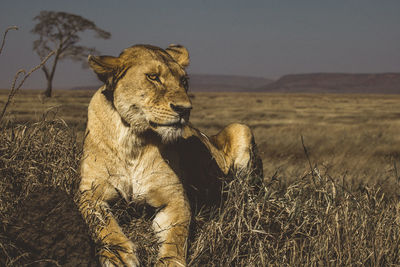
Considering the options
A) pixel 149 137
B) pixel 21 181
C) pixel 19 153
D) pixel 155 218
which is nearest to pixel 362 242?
pixel 155 218

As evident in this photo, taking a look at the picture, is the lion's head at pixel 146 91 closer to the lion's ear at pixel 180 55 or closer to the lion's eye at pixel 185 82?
the lion's eye at pixel 185 82

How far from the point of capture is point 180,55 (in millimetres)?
3717

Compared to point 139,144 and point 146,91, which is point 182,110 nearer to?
point 146,91

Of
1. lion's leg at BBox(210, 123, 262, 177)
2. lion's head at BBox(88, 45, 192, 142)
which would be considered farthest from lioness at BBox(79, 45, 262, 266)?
lion's leg at BBox(210, 123, 262, 177)

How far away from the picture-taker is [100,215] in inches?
114

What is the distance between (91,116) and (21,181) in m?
0.90

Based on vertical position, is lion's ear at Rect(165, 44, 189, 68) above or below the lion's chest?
above

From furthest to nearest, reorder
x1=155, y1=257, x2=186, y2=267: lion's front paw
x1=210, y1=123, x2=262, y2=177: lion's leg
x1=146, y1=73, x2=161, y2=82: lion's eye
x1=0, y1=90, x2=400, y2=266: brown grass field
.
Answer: x1=210, y1=123, x2=262, y2=177: lion's leg → x1=146, y1=73, x2=161, y2=82: lion's eye → x1=155, y1=257, x2=186, y2=267: lion's front paw → x1=0, y1=90, x2=400, y2=266: brown grass field

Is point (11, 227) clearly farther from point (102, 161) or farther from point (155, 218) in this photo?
point (155, 218)

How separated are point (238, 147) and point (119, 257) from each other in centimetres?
257

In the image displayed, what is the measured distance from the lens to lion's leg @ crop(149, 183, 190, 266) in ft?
9.97

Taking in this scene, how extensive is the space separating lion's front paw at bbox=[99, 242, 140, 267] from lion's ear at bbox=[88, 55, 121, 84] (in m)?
1.23

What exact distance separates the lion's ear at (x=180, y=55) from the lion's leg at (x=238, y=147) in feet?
4.82

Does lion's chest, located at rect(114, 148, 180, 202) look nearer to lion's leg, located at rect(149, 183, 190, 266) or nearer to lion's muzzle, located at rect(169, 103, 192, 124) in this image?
lion's leg, located at rect(149, 183, 190, 266)
